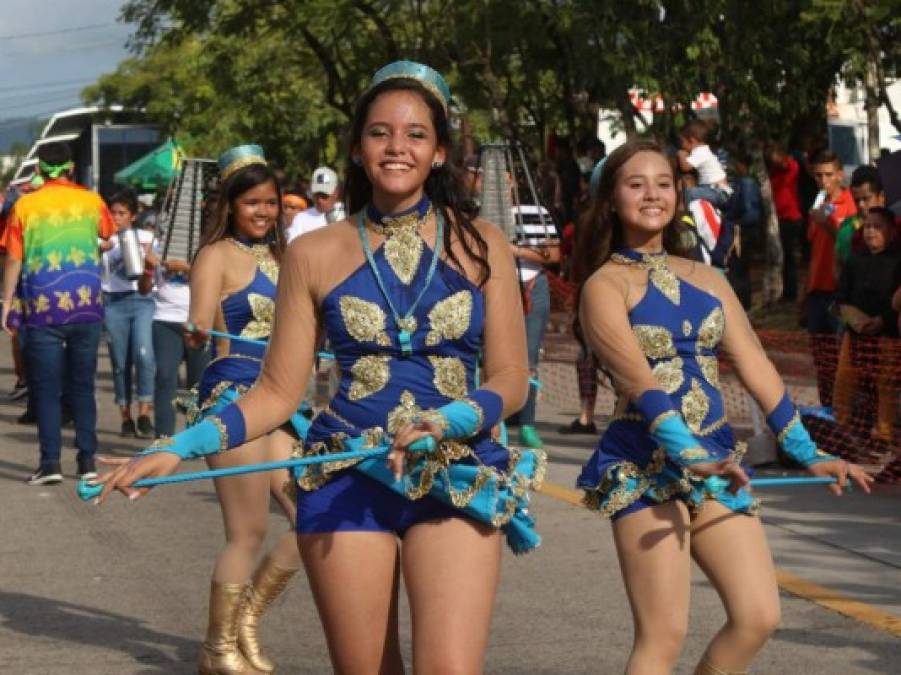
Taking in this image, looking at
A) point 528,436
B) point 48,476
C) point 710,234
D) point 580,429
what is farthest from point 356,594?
point 580,429

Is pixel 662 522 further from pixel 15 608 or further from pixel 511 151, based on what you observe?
pixel 511 151

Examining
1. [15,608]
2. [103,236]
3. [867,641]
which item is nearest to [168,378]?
[103,236]

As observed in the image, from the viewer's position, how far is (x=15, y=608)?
820cm

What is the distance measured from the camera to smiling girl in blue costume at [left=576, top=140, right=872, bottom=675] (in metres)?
5.02

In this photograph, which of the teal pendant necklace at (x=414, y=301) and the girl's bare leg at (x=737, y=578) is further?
the girl's bare leg at (x=737, y=578)

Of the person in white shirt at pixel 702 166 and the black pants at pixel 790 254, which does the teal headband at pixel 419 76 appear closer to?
the person in white shirt at pixel 702 166

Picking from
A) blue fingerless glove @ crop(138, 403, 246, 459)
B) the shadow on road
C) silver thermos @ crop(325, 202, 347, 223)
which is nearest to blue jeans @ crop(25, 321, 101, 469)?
the shadow on road

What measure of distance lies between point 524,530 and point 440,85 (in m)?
1.10

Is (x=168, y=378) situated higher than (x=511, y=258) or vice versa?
(x=511, y=258)

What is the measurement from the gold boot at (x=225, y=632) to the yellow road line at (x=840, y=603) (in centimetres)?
115

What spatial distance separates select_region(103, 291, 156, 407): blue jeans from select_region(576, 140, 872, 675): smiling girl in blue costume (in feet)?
31.9

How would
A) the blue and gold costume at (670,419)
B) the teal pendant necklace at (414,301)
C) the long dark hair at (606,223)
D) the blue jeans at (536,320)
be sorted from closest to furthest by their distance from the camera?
the teal pendant necklace at (414,301) → the blue and gold costume at (670,419) → the long dark hair at (606,223) → the blue jeans at (536,320)

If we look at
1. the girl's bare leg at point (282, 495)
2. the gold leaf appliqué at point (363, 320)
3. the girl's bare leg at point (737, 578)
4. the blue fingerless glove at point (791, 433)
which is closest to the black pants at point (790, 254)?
the girl's bare leg at point (282, 495)

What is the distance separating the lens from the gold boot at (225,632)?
22.1 feet
